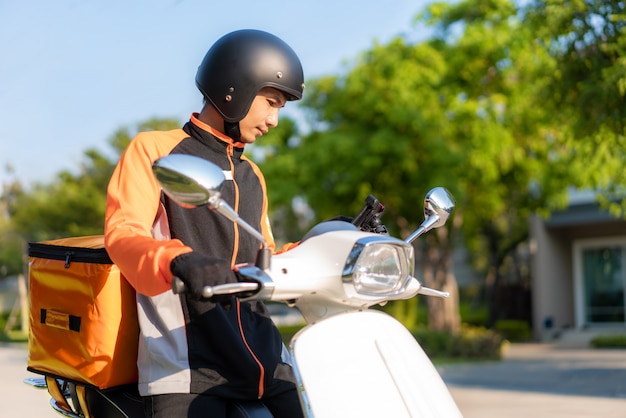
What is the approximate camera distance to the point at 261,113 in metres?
2.21

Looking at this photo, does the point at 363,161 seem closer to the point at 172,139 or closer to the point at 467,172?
the point at 467,172

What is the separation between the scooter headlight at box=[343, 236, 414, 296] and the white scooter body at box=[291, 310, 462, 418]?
0.41 ft

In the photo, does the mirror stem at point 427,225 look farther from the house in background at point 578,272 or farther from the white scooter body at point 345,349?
the house in background at point 578,272

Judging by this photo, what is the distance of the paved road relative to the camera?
330 inches

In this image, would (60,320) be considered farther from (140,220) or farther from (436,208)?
(436,208)

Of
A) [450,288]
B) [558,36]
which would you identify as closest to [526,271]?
[450,288]

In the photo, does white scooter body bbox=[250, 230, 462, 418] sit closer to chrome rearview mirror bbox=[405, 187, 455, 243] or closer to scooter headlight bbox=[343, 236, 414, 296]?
scooter headlight bbox=[343, 236, 414, 296]

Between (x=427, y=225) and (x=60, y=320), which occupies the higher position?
(x=427, y=225)

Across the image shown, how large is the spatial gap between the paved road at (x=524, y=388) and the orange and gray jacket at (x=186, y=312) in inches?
248

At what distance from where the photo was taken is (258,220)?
2.35 meters

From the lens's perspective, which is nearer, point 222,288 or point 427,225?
point 222,288

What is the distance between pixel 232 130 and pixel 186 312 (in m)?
0.49

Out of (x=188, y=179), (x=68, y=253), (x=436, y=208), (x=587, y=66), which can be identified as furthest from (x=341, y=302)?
(x=587, y=66)

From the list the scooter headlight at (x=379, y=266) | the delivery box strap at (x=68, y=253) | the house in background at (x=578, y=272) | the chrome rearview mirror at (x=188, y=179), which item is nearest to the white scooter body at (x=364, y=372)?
the scooter headlight at (x=379, y=266)
